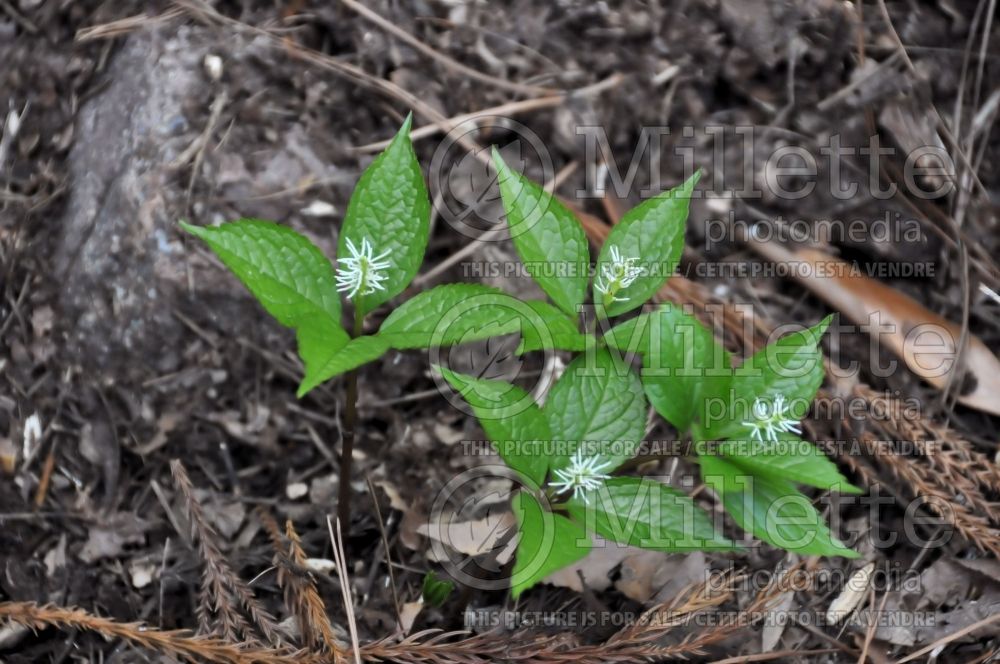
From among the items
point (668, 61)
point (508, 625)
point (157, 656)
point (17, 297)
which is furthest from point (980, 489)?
point (17, 297)

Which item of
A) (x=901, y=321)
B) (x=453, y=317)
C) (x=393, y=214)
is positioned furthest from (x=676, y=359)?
(x=901, y=321)

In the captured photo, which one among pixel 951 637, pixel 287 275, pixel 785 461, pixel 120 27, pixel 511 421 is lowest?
pixel 951 637

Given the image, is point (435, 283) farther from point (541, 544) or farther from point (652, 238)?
point (541, 544)

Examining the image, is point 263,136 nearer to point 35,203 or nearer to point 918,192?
point 35,203

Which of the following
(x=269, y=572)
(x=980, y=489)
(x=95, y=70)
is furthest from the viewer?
(x=95, y=70)

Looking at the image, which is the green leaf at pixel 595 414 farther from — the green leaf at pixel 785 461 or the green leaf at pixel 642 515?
the green leaf at pixel 785 461

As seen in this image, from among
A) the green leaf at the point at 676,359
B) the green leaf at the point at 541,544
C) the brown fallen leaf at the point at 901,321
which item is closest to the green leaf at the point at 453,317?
the green leaf at the point at 676,359
